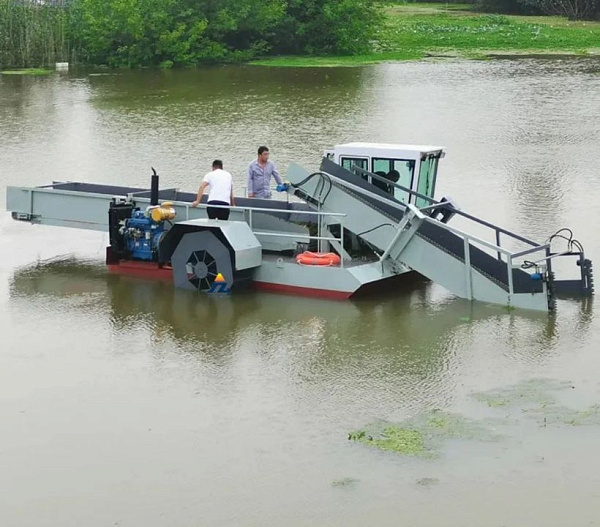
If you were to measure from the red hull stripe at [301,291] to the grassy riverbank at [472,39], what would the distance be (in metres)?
27.9

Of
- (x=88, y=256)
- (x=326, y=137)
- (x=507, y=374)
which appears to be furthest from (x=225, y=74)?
(x=507, y=374)

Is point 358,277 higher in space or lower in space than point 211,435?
higher

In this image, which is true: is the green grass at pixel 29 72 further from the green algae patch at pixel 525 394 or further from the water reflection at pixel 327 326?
the green algae patch at pixel 525 394

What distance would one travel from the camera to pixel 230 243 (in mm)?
13766

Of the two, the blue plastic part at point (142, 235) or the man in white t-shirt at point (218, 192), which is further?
the blue plastic part at point (142, 235)

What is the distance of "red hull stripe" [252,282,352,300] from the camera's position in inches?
548

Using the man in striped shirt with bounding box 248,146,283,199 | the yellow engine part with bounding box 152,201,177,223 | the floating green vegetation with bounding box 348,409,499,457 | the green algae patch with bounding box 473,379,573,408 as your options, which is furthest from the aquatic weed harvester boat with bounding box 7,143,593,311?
the floating green vegetation with bounding box 348,409,499,457

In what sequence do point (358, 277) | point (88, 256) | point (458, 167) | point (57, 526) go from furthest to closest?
1. point (458, 167)
2. point (88, 256)
3. point (358, 277)
4. point (57, 526)

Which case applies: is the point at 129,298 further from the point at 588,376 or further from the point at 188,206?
the point at 588,376

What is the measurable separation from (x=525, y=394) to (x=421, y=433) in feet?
4.51

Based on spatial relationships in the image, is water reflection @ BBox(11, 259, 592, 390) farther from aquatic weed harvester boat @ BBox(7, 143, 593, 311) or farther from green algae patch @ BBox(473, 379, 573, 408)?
green algae patch @ BBox(473, 379, 573, 408)

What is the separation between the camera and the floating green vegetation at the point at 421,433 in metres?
9.43

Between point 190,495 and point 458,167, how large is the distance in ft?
47.2

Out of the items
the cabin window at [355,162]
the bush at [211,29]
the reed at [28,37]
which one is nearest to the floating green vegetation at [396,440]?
the cabin window at [355,162]
